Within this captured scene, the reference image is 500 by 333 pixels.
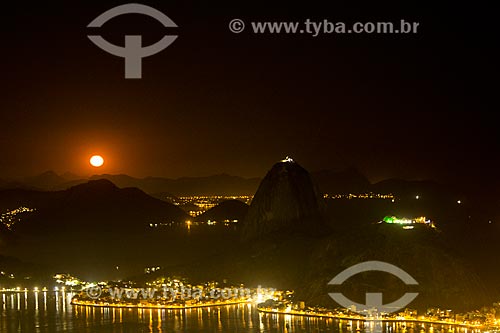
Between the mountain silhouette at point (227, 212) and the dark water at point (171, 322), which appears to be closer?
the dark water at point (171, 322)

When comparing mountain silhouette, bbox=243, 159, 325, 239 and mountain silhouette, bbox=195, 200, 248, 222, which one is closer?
mountain silhouette, bbox=243, 159, 325, 239

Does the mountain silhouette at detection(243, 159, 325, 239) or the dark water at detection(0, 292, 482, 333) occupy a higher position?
the mountain silhouette at detection(243, 159, 325, 239)

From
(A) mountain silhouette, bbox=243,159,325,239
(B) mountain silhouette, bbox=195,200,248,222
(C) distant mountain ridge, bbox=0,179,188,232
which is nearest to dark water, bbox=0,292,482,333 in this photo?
(A) mountain silhouette, bbox=243,159,325,239

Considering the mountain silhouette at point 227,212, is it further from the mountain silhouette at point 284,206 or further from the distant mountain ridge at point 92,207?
the mountain silhouette at point 284,206

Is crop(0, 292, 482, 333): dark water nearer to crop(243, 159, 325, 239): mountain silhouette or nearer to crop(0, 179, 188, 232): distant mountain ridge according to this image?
crop(243, 159, 325, 239): mountain silhouette

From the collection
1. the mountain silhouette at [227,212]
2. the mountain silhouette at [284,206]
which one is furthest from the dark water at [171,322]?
the mountain silhouette at [227,212]

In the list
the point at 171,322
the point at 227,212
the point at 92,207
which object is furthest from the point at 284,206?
the point at 92,207

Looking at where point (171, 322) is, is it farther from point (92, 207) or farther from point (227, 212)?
point (92, 207)

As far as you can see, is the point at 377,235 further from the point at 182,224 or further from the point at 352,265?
the point at 182,224

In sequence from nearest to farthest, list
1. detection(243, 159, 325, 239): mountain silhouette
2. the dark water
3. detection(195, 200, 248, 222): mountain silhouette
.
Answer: the dark water
detection(243, 159, 325, 239): mountain silhouette
detection(195, 200, 248, 222): mountain silhouette
